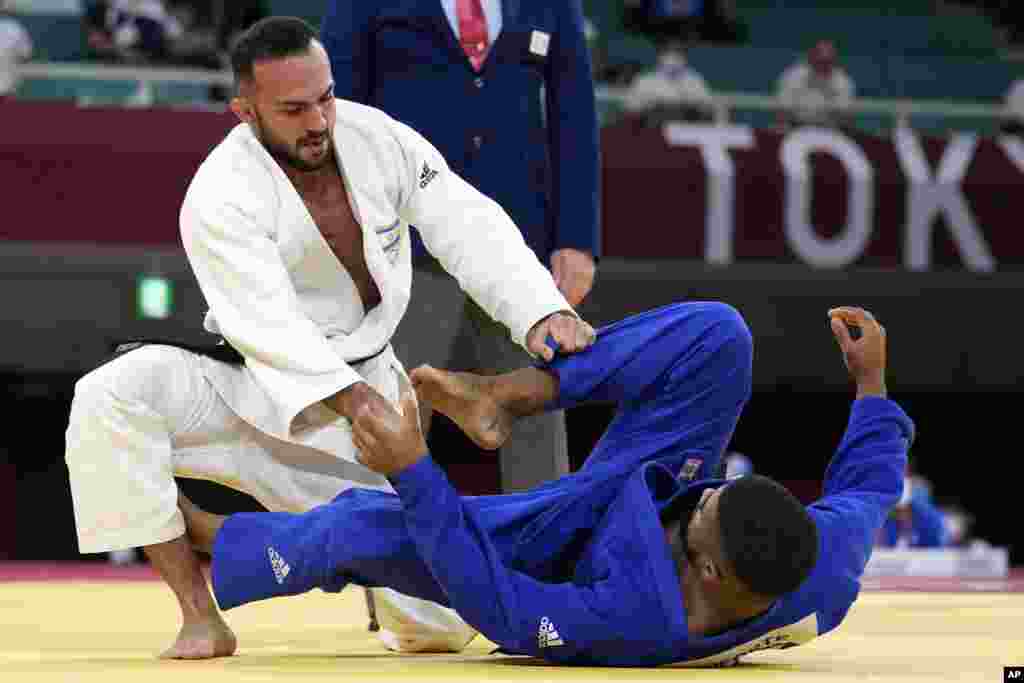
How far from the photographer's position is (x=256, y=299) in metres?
2.96

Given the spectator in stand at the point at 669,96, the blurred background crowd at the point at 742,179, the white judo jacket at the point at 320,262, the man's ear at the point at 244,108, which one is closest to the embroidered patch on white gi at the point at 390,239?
the white judo jacket at the point at 320,262

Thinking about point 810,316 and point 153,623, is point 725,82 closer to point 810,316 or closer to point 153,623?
point 810,316

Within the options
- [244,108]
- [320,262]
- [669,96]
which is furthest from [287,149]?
[669,96]

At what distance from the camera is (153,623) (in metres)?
3.98

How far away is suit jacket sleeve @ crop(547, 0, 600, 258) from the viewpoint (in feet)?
13.0

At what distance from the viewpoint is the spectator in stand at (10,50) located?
8.52 meters

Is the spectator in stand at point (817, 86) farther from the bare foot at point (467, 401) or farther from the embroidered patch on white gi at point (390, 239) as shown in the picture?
the bare foot at point (467, 401)

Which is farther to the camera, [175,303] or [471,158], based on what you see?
[175,303]

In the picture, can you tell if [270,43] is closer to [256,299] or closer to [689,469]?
[256,299]

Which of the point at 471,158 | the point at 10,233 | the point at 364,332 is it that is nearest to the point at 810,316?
the point at 10,233

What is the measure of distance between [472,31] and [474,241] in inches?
31.1

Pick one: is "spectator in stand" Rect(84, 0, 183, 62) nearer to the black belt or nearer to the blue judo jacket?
the blue judo jacket

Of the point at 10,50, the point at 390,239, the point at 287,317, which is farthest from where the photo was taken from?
the point at 10,50

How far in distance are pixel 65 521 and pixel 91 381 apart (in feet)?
24.6
